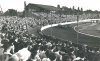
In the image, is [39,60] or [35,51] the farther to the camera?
[35,51]

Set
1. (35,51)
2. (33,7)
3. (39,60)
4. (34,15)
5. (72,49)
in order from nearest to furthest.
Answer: (39,60), (35,51), (72,49), (34,15), (33,7)

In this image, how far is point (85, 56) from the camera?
1642 cm

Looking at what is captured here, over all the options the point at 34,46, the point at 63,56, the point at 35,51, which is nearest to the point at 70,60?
the point at 63,56

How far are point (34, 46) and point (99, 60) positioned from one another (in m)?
4.01

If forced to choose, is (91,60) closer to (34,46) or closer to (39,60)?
(34,46)

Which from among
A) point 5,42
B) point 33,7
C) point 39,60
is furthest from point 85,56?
point 33,7

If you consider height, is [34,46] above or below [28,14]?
above

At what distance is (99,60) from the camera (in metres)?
15.3

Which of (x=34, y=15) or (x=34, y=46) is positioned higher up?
(x=34, y=46)

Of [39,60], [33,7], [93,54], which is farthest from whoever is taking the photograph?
[33,7]

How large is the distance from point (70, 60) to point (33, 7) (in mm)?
78712

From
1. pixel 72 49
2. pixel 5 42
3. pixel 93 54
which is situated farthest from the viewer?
pixel 72 49

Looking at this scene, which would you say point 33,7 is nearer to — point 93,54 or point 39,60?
point 93,54

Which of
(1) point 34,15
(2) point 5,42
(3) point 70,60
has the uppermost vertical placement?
(2) point 5,42
